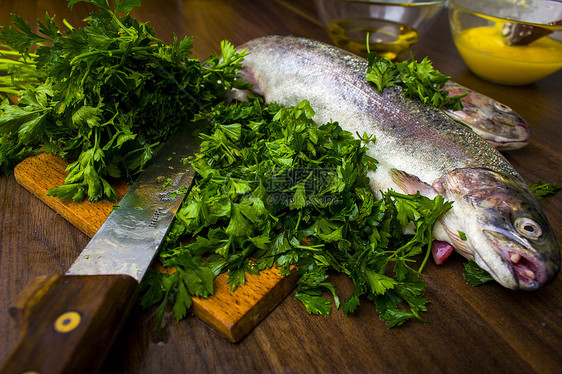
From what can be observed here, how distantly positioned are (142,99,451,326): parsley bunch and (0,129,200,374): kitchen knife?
5cm

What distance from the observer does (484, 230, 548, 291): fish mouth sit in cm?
87

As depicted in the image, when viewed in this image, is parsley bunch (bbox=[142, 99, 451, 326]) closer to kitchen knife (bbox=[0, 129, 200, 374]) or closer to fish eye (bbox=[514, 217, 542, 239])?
kitchen knife (bbox=[0, 129, 200, 374])

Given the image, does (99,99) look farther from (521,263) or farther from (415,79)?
(521,263)

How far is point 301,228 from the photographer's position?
37.8 inches

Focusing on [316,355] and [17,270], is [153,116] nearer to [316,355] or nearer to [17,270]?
[17,270]

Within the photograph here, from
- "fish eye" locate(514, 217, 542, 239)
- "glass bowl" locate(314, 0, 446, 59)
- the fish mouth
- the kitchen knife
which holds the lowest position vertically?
the fish mouth

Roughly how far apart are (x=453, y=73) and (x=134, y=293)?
1.96 meters

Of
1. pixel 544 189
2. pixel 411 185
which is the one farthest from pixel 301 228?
pixel 544 189

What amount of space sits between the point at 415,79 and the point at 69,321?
3.67ft

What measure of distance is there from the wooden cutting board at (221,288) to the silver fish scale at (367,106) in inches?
21.2

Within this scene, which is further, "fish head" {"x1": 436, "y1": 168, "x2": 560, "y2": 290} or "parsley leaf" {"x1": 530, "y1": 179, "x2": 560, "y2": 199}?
"parsley leaf" {"x1": 530, "y1": 179, "x2": 560, "y2": 199}

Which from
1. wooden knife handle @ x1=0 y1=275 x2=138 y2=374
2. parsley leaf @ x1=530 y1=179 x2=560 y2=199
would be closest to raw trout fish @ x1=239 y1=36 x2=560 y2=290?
parsley leaf @ x1=530 y1=179 x2=560 y2=199

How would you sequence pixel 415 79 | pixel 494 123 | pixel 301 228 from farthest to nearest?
pixel 494 123 → pixel 415 79 → pixel 301 228

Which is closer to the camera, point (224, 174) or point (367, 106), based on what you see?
point (224, 174)
